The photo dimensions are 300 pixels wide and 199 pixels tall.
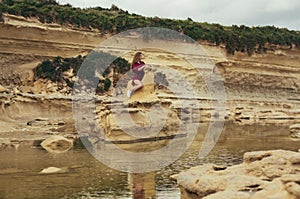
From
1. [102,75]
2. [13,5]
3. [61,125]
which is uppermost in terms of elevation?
[13,5]

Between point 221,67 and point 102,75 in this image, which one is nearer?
point 102,75

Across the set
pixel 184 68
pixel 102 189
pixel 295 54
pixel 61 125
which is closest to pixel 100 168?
pixel 102 189

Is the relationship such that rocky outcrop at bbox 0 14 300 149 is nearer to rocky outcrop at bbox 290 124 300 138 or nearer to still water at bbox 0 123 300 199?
still water at bbox 0 123 300 199

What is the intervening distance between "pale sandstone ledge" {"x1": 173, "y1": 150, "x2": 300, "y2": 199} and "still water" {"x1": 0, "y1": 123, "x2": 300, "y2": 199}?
1055 mm

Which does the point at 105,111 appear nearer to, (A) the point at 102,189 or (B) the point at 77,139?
(B) the point at 77,139

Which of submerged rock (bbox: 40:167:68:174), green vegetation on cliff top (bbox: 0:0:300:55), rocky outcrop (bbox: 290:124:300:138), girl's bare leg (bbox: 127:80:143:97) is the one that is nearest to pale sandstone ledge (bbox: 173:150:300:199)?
submerged rock (bbox: 40:167:68:174)

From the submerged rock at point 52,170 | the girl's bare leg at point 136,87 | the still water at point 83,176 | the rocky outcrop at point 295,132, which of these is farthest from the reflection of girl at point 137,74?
the submerged rock at point 52,170

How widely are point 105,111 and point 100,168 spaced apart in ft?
19.9

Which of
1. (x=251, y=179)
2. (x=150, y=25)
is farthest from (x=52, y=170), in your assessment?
(x=150, y=25)

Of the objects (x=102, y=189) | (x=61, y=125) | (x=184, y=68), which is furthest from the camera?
(x=184, y=68)

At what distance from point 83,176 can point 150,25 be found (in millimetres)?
29209

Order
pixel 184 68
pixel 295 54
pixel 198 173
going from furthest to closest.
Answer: pixel 295 54
pixel 184 68
pixel 198 173

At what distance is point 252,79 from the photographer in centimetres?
3975

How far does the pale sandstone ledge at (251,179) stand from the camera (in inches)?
251
